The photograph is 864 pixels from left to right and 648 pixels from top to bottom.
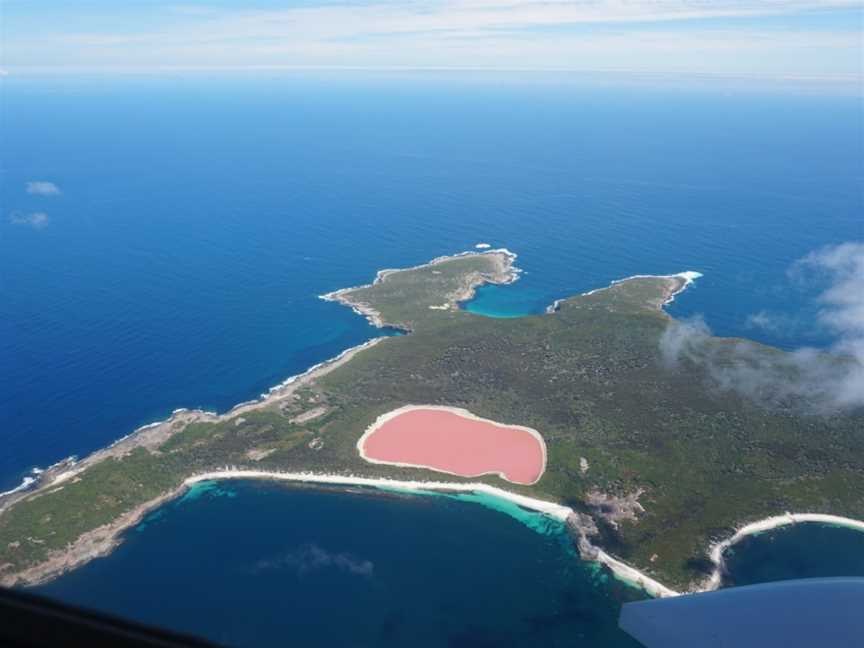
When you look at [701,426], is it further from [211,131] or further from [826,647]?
[211,131]

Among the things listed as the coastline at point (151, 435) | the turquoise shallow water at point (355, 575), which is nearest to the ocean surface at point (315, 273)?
the turquoise shallow water at point (355, 575)

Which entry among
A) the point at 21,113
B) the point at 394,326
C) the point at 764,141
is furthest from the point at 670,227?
the point at 21,113

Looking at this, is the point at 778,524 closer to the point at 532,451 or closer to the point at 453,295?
the point at 532,451

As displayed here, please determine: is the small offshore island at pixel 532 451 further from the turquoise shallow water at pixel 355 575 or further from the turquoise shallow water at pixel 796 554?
the turquoise shallow water at pixel 355 575

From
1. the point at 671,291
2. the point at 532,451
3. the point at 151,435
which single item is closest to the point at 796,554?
the point at 532,451

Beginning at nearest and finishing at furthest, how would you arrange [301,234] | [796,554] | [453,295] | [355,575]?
[355,575]
[796,554]
[453,295]
[301,234]

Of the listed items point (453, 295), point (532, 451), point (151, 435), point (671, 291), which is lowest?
point (151, 435)

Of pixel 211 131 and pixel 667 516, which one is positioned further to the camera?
pixel 211 131
